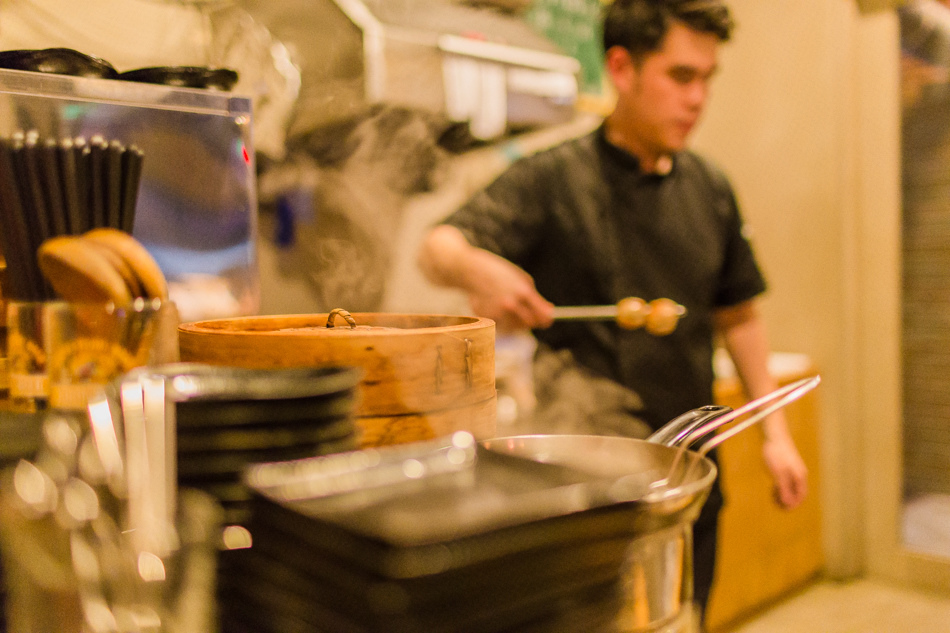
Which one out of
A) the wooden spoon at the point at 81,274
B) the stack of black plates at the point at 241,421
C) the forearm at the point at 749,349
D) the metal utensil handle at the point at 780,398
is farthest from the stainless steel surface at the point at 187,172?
→ the forearm at the point at 749,349

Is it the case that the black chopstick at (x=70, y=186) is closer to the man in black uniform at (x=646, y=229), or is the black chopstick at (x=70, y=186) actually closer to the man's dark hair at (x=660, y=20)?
the man in black uniform at (x=646, y=229)

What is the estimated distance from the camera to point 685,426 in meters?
0.52

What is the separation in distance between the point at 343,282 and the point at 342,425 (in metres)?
1.59

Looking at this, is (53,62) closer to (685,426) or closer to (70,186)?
(70,186)

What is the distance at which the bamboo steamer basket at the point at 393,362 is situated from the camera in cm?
56

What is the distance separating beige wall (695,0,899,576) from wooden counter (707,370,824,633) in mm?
181

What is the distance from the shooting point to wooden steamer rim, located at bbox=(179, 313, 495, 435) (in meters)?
0.55

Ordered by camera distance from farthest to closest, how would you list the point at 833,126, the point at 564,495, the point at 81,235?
1. the point at 833,126
2. the point at 81,235
3. the point at 564,495

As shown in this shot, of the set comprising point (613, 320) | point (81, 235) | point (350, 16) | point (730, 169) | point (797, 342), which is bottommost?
point (797, 342)

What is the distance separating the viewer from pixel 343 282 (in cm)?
203

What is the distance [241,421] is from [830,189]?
337cm

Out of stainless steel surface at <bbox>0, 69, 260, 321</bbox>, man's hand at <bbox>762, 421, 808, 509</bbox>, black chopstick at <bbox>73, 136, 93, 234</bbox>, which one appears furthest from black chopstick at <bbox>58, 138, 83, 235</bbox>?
man's hand at <bbox>762, 421, 808, 509</bbox>

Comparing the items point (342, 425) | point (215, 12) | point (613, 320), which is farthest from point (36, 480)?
point (613, 320)

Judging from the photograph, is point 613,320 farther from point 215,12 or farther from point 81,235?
point 81,235
